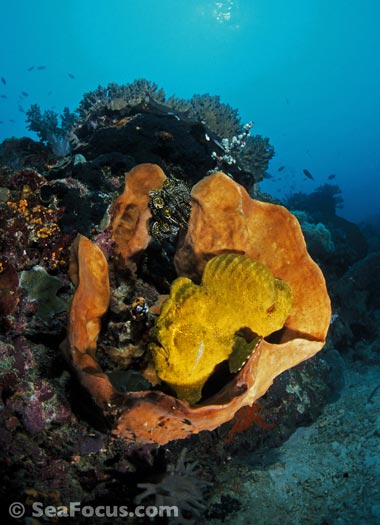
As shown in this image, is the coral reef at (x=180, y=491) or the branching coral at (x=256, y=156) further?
the branching coral at (x=256, y=156)

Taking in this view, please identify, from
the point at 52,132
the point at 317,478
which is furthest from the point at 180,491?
the point at 52,132

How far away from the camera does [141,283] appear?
3.10 m

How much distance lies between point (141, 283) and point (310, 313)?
153 centimetres

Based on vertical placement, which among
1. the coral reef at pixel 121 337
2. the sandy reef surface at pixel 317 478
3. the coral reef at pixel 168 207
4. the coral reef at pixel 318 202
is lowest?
the sandy reef surface at pixel 317 478

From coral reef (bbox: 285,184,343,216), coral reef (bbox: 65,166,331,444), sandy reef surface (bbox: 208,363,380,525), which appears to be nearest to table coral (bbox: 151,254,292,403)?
coral reef (bbox: 65,166,331,444)

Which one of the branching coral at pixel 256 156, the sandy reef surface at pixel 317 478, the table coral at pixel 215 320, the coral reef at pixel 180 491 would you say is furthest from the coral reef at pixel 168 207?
the branching coral at pixel 256 156

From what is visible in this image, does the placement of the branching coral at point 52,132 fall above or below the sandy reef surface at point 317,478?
above

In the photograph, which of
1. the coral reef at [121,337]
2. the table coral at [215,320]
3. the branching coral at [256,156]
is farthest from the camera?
the branching coral at [256,156]

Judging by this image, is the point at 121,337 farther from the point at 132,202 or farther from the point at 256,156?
the point at 256,156

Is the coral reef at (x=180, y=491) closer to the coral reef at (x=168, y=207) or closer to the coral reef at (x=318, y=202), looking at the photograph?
the coral reef at (x=168, y=207)

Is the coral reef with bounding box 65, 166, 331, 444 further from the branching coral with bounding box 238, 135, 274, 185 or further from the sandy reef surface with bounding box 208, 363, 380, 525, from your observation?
the branching coral with bounding box 238, 135, 274, 185

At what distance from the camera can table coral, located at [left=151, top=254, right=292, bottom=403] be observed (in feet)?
6.97

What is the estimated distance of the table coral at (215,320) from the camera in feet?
6.97

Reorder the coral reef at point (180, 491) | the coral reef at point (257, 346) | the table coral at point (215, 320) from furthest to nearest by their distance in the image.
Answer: the coral reef at point (180, 491), the table coral at point (215, 320), the coral reef at point (257, 346)
